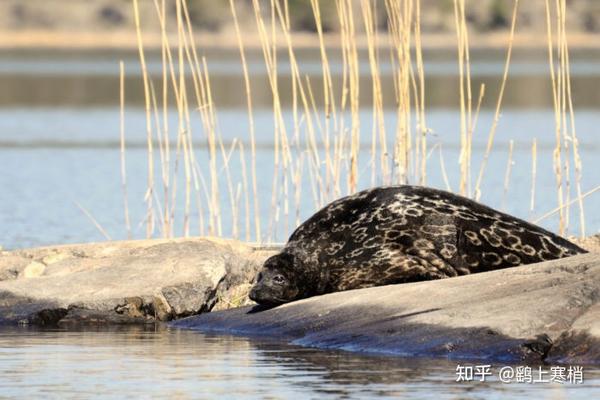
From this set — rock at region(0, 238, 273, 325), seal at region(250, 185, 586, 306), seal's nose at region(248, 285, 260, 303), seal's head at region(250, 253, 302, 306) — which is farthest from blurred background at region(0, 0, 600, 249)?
seal's nose at region(248, 285, 260, 303)

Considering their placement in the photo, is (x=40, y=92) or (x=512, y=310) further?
(x=40, y=92)

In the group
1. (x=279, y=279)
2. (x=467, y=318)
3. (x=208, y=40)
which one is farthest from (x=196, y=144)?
(x=208, y=40)

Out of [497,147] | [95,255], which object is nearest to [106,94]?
[497,147]

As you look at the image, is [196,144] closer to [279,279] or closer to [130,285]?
[130,285]

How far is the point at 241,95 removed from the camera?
54.9 m

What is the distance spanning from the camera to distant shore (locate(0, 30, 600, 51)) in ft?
323

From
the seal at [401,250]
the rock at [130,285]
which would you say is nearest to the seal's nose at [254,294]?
the seal at [401,250]

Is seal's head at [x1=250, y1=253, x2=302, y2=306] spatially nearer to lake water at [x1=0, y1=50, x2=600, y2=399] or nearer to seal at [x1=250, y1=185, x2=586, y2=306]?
seal at [x1=250, y1=185, x2=586, y2=306]

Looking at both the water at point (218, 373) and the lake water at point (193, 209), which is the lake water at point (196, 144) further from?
the water at point (218, 373)

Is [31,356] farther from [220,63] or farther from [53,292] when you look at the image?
[220,63]

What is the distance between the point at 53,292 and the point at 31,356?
1818 millimetres

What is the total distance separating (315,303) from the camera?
1089 centimetres

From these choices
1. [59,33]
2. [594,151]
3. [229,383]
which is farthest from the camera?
[59,33]

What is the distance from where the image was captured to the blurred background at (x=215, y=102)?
2142cm
